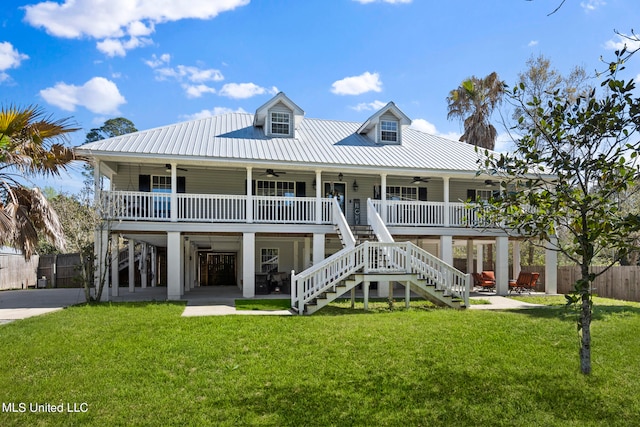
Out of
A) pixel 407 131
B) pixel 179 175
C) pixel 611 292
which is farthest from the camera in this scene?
pixel 407 131

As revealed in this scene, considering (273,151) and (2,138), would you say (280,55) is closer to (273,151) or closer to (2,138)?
(273,151)

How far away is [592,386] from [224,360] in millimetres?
5496

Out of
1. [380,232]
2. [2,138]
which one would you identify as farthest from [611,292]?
[2,138]

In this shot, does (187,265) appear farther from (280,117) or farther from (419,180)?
(419,180)

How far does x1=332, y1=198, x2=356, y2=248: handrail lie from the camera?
47.2ft

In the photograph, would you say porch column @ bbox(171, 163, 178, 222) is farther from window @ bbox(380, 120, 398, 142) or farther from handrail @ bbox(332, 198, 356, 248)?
window @ bbox(380, 120, 398, 142)

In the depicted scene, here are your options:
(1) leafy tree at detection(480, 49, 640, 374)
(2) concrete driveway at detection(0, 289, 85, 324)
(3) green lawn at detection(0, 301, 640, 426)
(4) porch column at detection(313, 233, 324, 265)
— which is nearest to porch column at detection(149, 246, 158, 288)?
(2) concrete driveway at detection(0, 289, 85, 324)

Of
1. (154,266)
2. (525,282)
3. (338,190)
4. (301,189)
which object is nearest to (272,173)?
(301,189)

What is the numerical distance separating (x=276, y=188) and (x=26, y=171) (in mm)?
10312

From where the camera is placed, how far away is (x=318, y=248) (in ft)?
53.9

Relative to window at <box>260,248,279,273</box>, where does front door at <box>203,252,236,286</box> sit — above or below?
below

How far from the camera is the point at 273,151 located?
1736 cm

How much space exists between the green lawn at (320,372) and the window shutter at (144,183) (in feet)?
26.8

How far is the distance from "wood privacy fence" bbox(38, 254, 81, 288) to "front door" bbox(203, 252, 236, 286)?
7849mm
